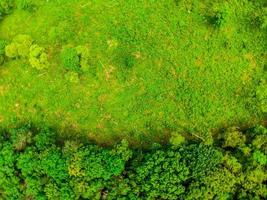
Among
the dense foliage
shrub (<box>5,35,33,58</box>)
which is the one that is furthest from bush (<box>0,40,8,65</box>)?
the dense foliage

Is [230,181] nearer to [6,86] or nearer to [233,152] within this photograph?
[233,152]

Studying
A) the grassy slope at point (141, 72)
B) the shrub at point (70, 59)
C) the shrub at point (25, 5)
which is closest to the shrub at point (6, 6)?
the shrub at point (25, 5)

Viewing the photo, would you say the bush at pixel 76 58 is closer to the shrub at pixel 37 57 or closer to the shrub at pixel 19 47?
the shrub at pixel 37 57

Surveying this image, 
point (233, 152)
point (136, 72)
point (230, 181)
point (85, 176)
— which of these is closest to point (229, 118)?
point (233, 152)

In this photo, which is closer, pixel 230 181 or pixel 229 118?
pixel 230 181

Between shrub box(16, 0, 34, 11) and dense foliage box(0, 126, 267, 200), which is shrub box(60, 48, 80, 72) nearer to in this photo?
shrub box(16, 0, 34, 11)

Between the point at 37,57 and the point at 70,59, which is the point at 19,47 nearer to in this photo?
the point at 37,57
